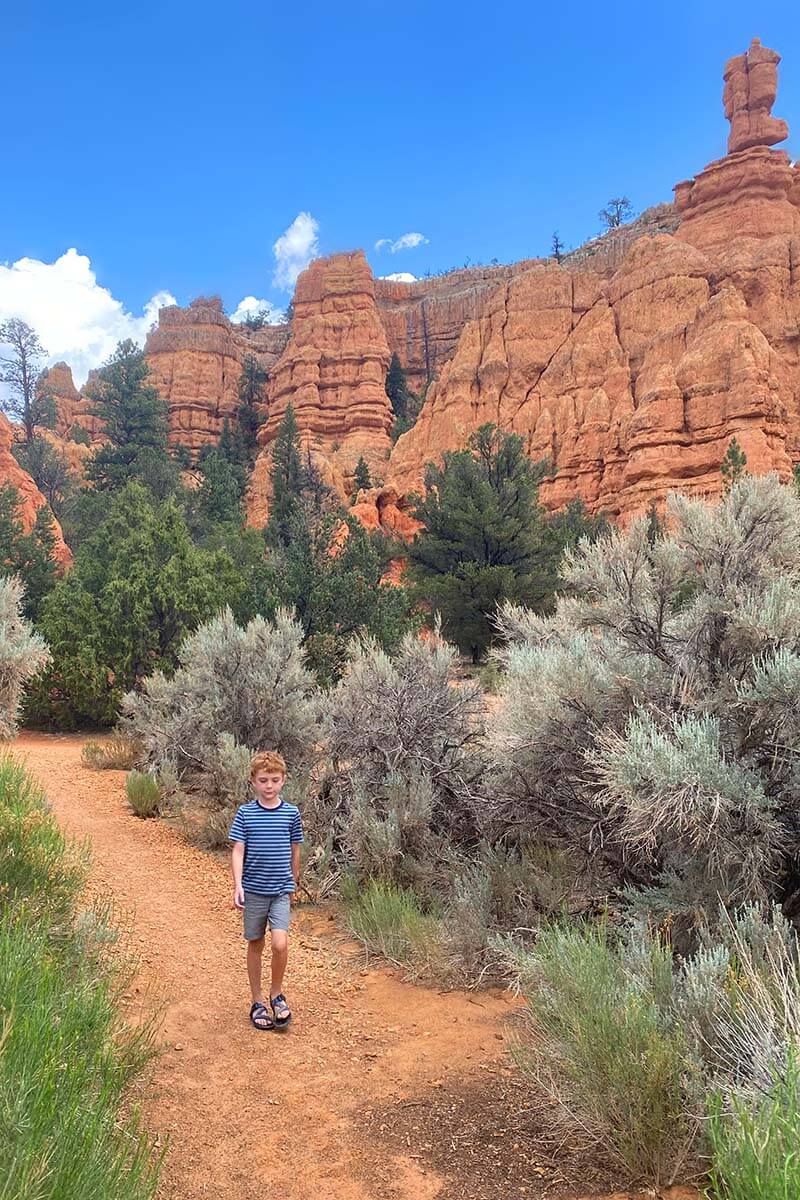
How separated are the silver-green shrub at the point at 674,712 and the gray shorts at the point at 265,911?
1.77 m

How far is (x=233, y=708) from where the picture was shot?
9016 millimetres

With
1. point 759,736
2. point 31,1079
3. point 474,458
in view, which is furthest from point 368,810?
point 474,458

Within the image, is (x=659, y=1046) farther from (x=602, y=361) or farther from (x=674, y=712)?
(x=602, y=361)

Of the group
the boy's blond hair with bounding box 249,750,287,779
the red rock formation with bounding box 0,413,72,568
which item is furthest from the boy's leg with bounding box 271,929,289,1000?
the red rock formation with bounding box 0,413,72,568

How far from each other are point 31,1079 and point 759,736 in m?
3.58

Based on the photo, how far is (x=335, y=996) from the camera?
442 centimetres

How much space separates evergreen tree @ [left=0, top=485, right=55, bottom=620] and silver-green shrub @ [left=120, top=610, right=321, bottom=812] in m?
10.5

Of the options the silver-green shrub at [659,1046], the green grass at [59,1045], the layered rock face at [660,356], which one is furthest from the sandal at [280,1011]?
the layered rock face at [660,356]

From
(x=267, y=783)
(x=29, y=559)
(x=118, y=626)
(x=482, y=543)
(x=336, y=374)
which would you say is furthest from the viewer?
(x=336, y=374)

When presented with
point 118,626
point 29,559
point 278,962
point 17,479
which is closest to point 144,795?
point 278,962

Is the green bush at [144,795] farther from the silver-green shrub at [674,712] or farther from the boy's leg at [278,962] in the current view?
the boy's leg at [278,962]

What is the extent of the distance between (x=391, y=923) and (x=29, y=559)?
19.1 m

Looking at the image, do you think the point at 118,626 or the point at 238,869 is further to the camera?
the point at 118,626

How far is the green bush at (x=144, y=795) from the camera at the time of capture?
838cm
